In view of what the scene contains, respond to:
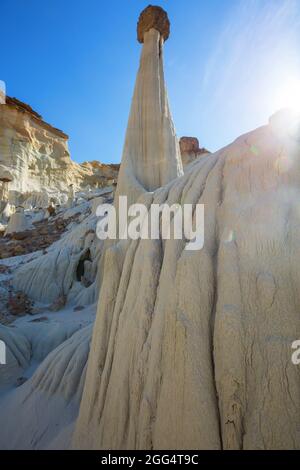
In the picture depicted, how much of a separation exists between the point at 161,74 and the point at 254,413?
1509 centimetres

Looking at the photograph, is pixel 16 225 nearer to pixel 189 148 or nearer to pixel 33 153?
pixel 189 148

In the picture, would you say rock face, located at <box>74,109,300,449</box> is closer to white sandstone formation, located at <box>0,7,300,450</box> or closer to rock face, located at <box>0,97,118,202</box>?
white sandstone formation, located at <box>0,7,300,450</box>

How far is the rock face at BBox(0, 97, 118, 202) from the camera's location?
1475 inches

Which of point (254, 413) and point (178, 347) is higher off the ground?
point (178, 347)

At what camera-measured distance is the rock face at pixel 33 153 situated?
37.5 metres

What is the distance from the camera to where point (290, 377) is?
201cm

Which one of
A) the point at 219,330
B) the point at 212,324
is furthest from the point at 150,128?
the point at 219,330

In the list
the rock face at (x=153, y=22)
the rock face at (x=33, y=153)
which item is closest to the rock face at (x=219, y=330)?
the rock face at (x=153, y=22)

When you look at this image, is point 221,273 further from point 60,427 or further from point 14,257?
point 14,257

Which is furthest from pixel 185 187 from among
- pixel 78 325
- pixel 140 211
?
pixel 78 325

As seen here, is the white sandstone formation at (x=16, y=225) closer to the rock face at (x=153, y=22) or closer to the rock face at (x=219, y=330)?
Result: the rock face at (x=153, y=22)

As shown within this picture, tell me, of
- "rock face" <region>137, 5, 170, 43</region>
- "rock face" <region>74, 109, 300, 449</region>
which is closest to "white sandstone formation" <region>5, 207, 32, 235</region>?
"rock face" <region>137, 5, 170, 43</region>

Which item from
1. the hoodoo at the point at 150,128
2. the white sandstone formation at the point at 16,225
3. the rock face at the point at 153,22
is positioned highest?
the rock face at the point at 153,22

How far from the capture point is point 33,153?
40.1 metres
